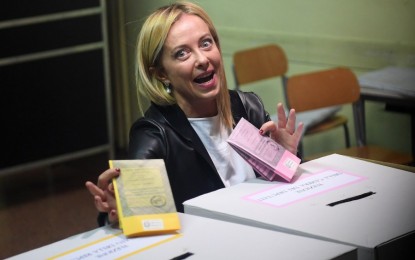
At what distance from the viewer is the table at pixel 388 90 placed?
3719mm

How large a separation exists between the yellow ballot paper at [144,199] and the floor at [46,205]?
7.69ft

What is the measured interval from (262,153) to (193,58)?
40cm

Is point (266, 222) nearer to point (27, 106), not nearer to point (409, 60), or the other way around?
point (409, 60)

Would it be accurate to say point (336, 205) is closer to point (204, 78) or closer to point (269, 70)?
point (204, 78)

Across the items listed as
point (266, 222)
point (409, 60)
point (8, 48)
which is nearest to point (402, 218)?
point (266, 222)

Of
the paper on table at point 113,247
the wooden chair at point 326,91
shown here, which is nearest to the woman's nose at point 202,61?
the paper on table at point 113,247

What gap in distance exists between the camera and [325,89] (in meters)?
3.82

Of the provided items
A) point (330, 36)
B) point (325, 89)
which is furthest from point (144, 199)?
point (330, 36)

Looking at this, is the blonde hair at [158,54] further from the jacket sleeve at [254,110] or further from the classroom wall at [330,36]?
the classroom wall at [330,36]

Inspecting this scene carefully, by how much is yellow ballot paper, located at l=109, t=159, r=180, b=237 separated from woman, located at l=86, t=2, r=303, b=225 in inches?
15.8

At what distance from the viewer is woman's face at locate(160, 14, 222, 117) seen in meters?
2.19

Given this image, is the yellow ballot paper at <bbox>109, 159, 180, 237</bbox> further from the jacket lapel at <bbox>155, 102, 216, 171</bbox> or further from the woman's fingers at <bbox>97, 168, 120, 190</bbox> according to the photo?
the jacket lapel at <bbox>155, 102, 216, 171</bbox>

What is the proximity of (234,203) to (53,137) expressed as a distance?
3.21 meters

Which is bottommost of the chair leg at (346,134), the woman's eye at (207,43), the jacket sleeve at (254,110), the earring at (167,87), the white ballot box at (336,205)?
the chair leg at (346,134)
